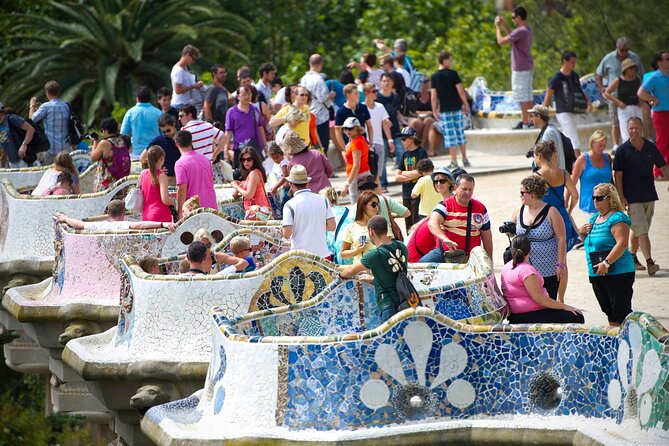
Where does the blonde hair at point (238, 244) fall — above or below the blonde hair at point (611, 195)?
below

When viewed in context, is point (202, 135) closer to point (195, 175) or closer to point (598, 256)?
point (195, 175)

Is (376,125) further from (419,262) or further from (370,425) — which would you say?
(370,425)

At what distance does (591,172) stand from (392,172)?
7.97 meters

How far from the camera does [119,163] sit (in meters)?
17.3

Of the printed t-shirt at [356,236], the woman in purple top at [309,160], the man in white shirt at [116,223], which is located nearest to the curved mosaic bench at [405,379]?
the printed t-shirt at [356,236]

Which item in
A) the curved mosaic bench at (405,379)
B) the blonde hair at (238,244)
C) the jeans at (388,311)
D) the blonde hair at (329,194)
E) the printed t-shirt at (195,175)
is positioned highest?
the printed t-shirt at (195,175)

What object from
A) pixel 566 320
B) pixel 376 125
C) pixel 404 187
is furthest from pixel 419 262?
pixel 376 125

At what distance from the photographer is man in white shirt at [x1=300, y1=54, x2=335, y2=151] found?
20.1m

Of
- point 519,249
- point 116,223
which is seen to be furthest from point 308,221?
point 116,223

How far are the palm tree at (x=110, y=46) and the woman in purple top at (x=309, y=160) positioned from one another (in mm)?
12827

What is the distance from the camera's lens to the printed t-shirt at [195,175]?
14199mm

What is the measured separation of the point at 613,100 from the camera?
19.9 meters

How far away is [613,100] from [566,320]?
1008 centimetres

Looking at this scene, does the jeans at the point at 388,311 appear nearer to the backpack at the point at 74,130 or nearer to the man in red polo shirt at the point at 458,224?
the man in red polo shirt at the point at 458,224
